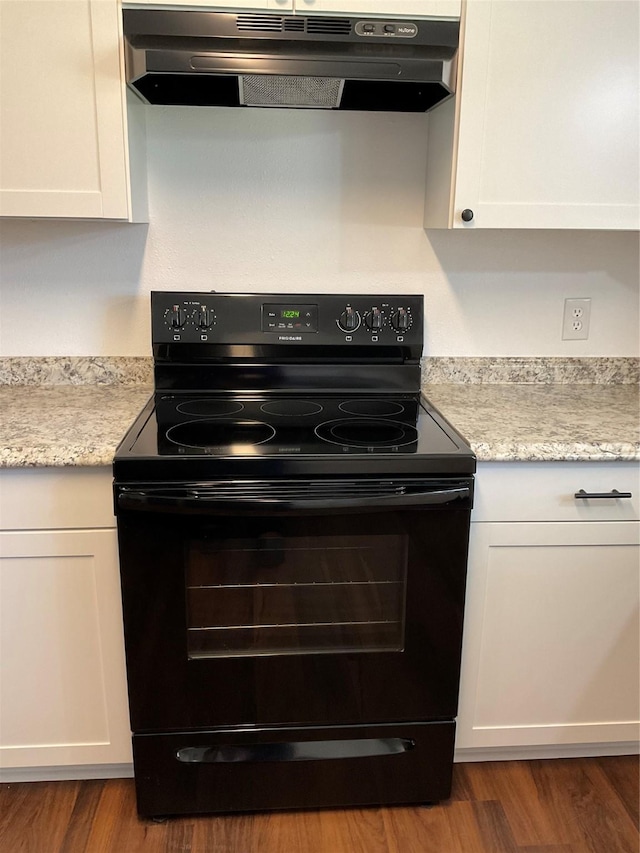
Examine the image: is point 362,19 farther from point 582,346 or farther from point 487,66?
point 582,346

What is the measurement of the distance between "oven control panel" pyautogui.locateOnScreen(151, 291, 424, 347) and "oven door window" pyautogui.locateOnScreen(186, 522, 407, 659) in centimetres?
64

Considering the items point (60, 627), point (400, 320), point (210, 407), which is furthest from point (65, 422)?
point (400, 320)

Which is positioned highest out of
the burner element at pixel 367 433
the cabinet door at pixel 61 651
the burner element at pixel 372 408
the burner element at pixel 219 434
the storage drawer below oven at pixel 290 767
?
the burner element at pixel 372 408

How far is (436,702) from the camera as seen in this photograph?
4.99 feet

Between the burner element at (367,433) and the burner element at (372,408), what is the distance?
2.3 inches

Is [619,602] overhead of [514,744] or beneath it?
overhead

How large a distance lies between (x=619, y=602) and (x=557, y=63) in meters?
1.23

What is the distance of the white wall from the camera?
1819mm

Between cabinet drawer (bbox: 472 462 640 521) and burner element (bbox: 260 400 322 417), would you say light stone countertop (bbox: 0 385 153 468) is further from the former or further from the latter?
cabinet drawer (bbox: 472 462 640 521)

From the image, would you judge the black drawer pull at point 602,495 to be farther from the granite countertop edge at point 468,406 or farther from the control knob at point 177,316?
the control knob at point 177,316

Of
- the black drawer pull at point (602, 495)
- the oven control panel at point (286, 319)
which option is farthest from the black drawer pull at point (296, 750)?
the oven control panel at point (286, 319)

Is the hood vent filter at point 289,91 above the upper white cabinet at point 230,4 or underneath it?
underneath

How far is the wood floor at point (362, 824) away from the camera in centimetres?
151

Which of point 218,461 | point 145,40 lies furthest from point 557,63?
point 218,461
